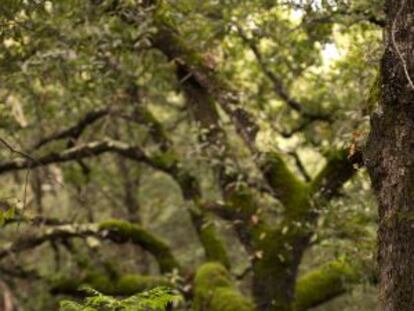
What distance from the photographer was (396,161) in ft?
17.7

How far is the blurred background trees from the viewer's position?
32.6ft

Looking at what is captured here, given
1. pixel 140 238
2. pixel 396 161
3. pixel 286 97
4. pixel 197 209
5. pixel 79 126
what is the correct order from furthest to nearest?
pixel 79 126, pixel 286 97, pixel 140 238, pixel 197 209, pixel 396 161

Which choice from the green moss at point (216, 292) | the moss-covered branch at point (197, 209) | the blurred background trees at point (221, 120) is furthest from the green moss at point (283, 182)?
the moss-covered branch at point (197, 209)

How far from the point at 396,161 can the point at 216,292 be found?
676cm

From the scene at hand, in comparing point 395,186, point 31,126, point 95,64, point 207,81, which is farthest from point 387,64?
point 31,126

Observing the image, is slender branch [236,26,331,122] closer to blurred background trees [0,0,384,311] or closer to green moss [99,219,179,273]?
blurred background trees [0,0,384,311]

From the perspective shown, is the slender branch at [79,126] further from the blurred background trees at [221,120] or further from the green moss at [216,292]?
the green moss at [216,292]

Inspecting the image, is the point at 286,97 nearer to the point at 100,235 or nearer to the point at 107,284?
the point at 100,235

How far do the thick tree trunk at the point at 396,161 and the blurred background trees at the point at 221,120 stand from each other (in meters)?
2.70

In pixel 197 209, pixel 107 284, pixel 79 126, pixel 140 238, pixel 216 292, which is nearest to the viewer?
pixel 216 292

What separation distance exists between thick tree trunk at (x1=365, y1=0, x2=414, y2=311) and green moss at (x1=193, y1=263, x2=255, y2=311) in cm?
590

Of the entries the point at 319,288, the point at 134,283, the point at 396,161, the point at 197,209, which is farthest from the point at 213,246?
the point at 396,161

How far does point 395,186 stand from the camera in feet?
17.7

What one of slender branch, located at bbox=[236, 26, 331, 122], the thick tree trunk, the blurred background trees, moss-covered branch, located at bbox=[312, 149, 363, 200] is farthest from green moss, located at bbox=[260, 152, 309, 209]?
the thick tree trunk
